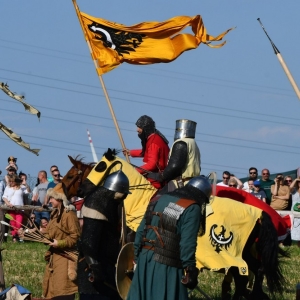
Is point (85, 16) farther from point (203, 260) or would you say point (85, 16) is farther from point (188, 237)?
point (188, 237)

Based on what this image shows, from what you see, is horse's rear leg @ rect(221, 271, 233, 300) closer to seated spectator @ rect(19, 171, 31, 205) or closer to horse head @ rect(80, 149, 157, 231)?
horse head @ rect(80, 149, 157, 231)

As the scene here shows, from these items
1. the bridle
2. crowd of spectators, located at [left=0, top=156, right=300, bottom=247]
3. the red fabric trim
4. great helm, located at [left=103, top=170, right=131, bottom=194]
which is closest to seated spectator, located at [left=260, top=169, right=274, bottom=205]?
crowd of spectators, located at [left=0, top=156, right=300, bottom=247]

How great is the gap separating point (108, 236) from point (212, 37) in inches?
212

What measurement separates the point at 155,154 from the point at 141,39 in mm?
2678

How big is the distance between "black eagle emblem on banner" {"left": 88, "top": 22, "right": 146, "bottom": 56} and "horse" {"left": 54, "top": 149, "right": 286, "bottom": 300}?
2.84 m

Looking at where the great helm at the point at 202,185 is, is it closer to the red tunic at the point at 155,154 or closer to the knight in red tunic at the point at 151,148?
the knight in red tunic at the point at 151,148

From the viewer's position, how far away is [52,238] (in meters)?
10.8

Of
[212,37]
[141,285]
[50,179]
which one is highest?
[212,37]

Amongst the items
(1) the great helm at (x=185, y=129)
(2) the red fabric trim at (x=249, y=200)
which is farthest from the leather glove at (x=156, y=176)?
(2) the red fabric trim at (x=249, y=200)

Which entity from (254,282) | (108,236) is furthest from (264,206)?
(108,236)

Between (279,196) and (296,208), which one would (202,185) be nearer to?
(296,208)

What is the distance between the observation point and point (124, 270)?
31.0ft

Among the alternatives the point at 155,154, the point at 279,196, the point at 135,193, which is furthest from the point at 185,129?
the point at 279,196

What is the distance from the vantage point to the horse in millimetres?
11367
